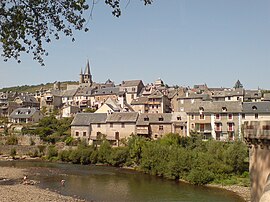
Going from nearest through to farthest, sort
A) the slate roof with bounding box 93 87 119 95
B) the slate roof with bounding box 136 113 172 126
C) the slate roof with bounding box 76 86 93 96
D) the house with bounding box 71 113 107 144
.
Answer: the slate roof with bounding box 136 113 172 126 < the house with bounding box 71 113 107 144 < the slate roof with bounding box 93 87 119 95 < the slate roof with bounding box 76 86 93 96

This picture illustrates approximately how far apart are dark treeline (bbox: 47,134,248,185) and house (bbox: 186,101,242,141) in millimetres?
3677

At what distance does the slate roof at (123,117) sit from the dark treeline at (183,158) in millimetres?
7029

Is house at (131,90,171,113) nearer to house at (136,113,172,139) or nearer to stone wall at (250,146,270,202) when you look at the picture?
house at (136,113,172,139)

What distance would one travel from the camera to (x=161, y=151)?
37812 millimetres

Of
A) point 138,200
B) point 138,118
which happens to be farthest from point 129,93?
point 138,200

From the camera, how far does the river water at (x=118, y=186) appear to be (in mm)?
26406

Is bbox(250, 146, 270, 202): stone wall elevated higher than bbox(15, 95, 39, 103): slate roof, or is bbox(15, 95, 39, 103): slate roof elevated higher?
bbox(15, 95, 39, 103): slate roof

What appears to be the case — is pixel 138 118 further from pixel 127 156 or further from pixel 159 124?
pixel 127 156

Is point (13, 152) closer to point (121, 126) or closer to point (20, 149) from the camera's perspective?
point (20, 149)

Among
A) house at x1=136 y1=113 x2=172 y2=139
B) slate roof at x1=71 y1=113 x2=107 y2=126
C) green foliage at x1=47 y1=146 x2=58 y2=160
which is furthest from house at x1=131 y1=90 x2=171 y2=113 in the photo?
green foliage at x1=47 y1=146 x2=58 y2=160

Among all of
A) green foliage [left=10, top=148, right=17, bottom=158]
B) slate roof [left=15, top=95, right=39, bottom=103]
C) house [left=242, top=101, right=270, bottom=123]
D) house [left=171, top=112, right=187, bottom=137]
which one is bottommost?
green foliage [left=10, top=148, right=17, bottom=158]

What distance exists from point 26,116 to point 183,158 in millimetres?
47268

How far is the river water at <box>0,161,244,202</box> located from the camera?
86.6 feet

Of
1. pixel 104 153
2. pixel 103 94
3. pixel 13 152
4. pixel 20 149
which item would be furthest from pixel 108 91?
pixel 104 153
